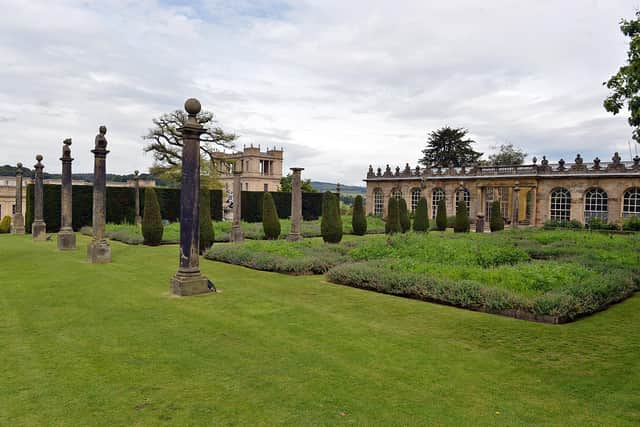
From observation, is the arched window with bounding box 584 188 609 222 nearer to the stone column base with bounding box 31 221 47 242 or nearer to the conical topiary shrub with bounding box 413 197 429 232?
the conical topiary shrub with bounding box 413 197 429 232

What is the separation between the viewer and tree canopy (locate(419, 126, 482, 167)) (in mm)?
56844

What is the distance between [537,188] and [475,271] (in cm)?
2941

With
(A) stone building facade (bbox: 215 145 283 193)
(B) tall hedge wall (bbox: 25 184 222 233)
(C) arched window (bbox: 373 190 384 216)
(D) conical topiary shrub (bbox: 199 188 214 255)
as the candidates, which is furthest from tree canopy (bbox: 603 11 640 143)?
(A) stone building facade (bbox: 215 145 283 193)

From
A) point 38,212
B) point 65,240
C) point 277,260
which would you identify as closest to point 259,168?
point 38,212

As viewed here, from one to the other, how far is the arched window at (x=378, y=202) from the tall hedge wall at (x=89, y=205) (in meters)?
22.1

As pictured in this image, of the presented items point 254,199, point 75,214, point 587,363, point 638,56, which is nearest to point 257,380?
point 587,363

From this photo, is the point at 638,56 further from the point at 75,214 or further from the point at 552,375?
the point at 75,214

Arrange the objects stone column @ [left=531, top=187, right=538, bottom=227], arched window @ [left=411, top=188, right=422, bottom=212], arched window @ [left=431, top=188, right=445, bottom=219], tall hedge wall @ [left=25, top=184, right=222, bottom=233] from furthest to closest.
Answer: arched window @ [left=411, top=188, right=422, bottom=212], arched window @ [left=431, top=188, right=445, bottom=219], stone column @ [left=531, top=187, right=538, bottom=227], tall hedge wall @ [left=25, top=184, right=222, bottom=233]

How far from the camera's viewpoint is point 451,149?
57312 mm

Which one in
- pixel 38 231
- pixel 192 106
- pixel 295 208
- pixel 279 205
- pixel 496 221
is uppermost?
pixel 192 106

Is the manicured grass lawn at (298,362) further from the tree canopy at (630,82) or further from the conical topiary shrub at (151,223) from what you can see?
the conical topiary shrub at (151,223)

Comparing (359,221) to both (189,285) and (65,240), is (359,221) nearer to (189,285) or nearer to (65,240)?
(65,240)

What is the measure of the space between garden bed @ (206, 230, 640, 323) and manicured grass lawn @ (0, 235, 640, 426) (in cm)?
36

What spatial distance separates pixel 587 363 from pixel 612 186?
1274 inches
